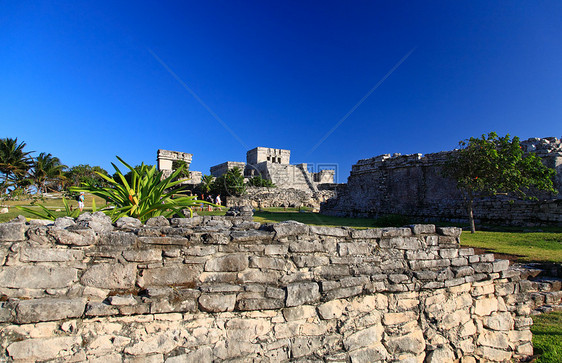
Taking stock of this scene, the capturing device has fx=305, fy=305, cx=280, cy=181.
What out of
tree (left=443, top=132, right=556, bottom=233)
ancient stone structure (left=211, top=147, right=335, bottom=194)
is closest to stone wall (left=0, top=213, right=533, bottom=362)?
tree (left=443, top=132, right=556, bottom=233)

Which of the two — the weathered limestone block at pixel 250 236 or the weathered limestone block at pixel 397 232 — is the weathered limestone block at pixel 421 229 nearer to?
the weathered limestone block at pixel 397 232

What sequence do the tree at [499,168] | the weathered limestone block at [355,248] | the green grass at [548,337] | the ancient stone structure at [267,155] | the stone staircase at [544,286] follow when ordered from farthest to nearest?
the ancient stone structure at [267,155]
the tree at [499,168]
the stone staircase at [544,286]
the green grass at [548,337]
the weathered limestone block at [355,248]

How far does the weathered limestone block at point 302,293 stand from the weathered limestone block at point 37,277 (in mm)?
1890

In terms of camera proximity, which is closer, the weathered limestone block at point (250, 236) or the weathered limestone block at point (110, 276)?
the weathered limestone block at point (110, 276)

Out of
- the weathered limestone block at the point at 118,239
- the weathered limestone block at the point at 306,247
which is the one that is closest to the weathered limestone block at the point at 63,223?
the weathered limestone block at the point at 118,239

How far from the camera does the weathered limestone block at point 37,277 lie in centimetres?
238

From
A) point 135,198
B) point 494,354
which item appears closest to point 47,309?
point 135,198

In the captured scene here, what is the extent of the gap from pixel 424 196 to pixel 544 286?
10856 mm

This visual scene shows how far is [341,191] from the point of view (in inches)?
803

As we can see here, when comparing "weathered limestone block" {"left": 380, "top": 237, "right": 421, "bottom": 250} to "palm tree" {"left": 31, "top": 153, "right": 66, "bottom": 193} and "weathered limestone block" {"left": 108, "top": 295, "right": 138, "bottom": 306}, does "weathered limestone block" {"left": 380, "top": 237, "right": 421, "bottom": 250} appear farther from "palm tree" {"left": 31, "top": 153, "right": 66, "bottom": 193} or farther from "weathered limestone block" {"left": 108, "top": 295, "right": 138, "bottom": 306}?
"palm tree" {"left": 31, "top": 153, "right": 66, "bottom": 193}

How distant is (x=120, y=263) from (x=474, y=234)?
1117 cm

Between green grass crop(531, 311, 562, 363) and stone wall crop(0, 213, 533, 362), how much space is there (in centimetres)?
39

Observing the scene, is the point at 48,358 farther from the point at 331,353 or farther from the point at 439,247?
the point at 439,247

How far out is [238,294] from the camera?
286 centimetres
